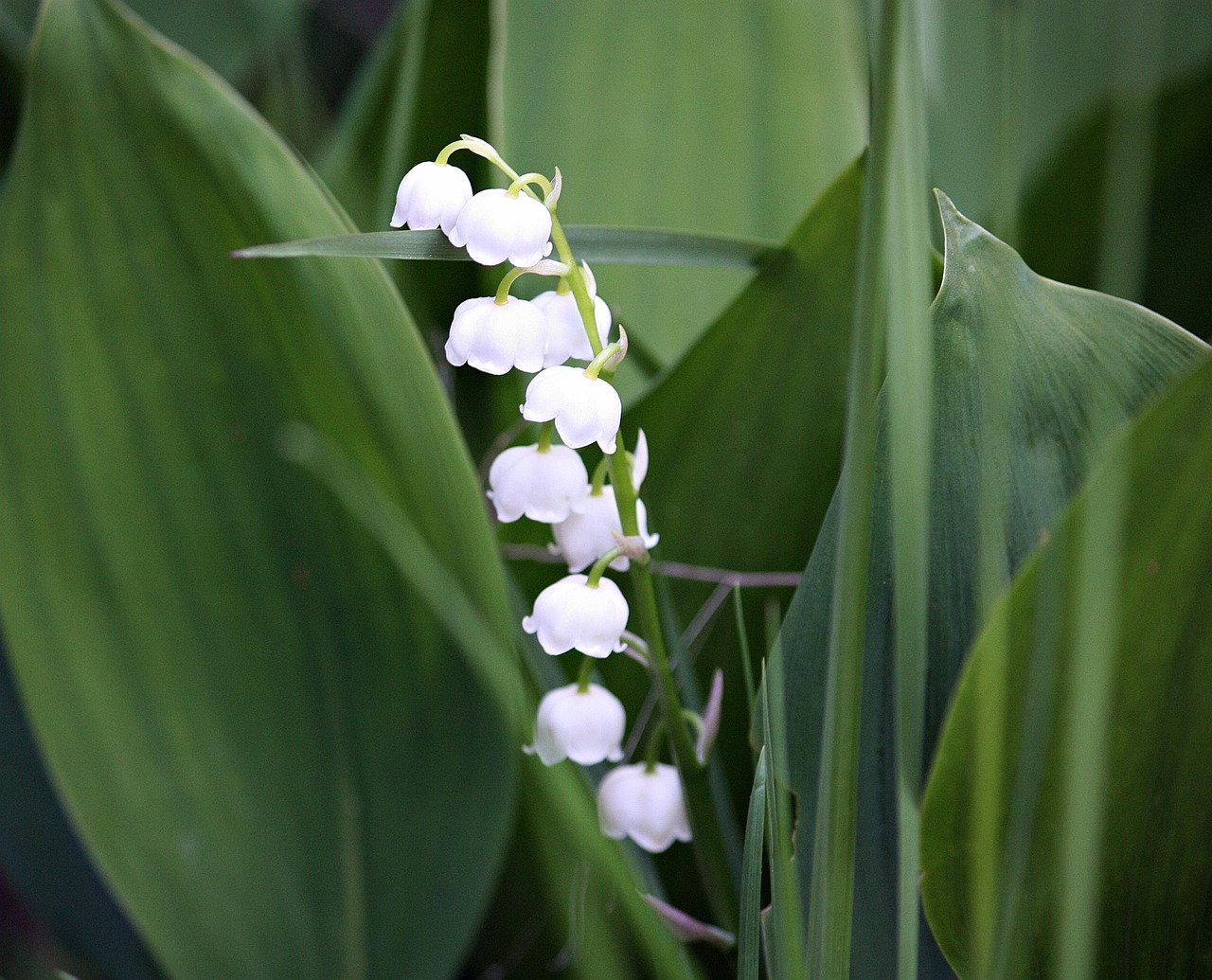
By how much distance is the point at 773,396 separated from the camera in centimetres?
48

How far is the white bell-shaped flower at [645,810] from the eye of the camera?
1.33 ft

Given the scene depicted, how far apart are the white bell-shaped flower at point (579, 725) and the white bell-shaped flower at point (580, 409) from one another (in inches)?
4.7

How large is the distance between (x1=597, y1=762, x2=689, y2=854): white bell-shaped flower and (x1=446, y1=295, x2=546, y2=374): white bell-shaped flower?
0.60ft

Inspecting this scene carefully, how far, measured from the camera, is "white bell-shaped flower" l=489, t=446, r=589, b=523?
14.1 inches

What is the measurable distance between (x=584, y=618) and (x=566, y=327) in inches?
3.9

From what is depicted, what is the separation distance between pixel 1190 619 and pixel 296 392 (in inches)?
14.1

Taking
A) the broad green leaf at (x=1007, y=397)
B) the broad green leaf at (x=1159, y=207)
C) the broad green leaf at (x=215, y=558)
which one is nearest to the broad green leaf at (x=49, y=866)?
the broad green leaf at (x=215, y=558)

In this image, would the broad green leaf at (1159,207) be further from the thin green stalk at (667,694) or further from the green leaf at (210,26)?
the green leaf at (210,26)

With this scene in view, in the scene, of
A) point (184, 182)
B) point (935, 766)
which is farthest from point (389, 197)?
point (935, 766)

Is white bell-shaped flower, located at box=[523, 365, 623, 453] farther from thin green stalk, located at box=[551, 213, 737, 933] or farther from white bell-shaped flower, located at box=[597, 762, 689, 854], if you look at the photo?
white bell-shaped flower, located at box=[597, 762, 689, 854]

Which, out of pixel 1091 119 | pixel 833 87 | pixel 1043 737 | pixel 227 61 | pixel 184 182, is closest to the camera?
pixel 1043 737

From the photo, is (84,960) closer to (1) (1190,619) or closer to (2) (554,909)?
(2) (554,909)

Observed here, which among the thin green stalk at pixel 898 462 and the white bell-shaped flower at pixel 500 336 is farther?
the white bell-shaped flower at pixel 500 336

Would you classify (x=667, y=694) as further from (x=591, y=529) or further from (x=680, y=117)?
(x=680, y=117)
